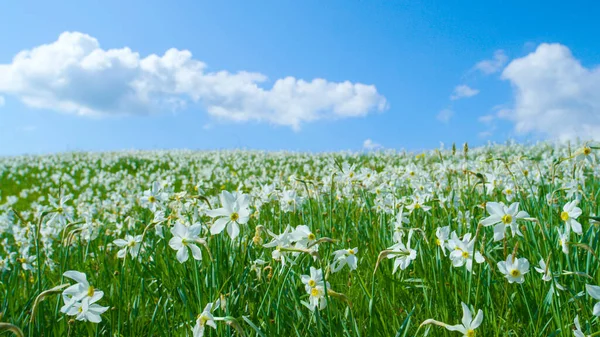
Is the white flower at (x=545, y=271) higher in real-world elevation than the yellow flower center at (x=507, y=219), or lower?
lower

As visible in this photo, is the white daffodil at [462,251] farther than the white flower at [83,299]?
Yes

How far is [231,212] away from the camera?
2.20 metres

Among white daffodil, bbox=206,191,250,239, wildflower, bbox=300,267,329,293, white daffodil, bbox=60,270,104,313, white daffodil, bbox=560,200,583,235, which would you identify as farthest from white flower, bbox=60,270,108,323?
white daffodil, bbox=560,200,583,235

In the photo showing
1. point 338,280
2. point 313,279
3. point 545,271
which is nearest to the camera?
point 313,279

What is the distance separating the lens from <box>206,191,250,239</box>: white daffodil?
2.15 meters

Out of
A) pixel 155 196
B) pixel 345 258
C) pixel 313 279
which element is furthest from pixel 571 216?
pixel 155 196

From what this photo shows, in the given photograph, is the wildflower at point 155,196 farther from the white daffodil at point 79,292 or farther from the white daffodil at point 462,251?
the white daffodil at point 462,251

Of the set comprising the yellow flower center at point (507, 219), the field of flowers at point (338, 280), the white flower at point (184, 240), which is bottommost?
the field of flowers at point (338, 280)

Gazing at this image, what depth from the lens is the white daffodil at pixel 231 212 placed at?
2.15 m

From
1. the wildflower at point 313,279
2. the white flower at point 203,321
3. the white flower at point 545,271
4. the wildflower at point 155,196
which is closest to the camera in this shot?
the white flower at point 203,321

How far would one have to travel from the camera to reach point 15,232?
680cm

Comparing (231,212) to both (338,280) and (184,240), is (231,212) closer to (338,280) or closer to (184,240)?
(184,240)

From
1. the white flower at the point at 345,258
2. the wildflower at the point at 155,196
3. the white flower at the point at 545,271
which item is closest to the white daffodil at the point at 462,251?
the white flower at the point at 545,271

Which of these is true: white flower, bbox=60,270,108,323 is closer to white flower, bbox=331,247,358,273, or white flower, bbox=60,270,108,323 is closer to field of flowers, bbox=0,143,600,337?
field of flowers, bbox=0,143,600,337
